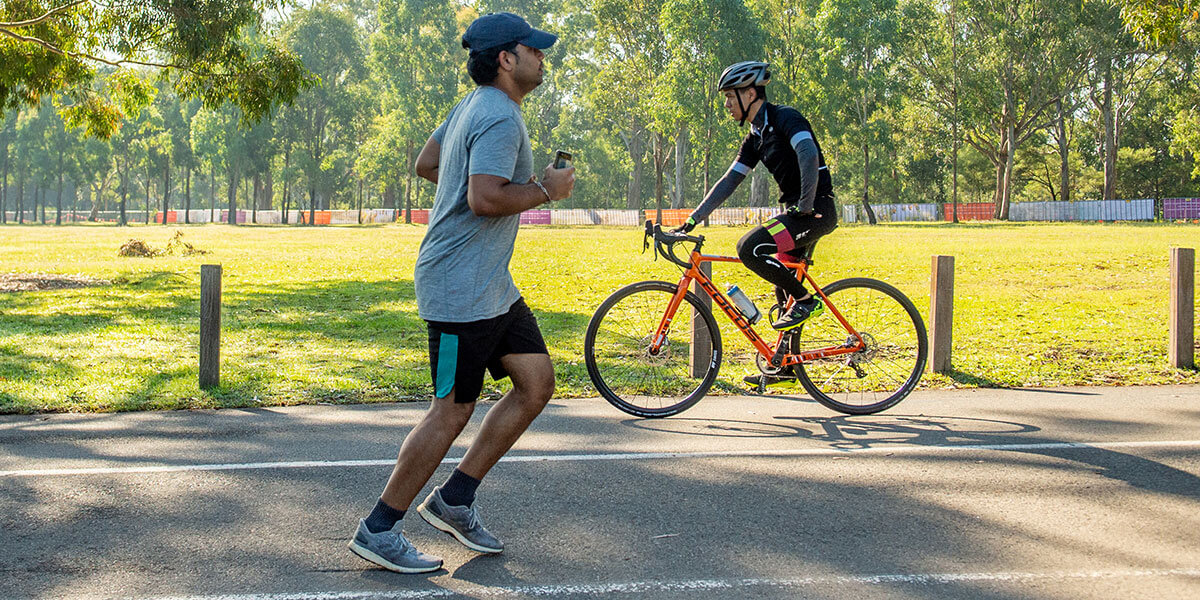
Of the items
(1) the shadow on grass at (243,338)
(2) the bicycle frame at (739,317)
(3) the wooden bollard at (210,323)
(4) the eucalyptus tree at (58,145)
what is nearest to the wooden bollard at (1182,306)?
(2) the bicycle frame at (739,317)

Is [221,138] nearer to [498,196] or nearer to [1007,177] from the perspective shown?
[1007,177]

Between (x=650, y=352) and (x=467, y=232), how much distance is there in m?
3.49

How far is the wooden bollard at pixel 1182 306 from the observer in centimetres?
870

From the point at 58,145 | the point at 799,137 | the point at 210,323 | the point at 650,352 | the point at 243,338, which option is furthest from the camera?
the point at 58,145

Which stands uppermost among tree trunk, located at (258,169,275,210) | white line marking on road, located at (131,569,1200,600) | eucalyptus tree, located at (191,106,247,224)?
eucalyptus tree, located at (191,106,247,224)

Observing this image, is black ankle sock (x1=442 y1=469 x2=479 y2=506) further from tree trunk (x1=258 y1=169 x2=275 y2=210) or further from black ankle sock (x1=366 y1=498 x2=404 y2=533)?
tree trunk (x1=258 y1=169 x2=275 y2=210)

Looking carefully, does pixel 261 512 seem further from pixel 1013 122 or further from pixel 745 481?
pixel 1013 122

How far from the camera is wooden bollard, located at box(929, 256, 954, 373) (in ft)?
27.8

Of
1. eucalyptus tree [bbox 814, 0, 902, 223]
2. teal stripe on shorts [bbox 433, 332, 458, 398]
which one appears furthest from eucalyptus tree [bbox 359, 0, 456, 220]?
teal stripe on shorts [bbox 433, 332, 458, 398]

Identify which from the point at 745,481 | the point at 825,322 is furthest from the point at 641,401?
the point at 745,481

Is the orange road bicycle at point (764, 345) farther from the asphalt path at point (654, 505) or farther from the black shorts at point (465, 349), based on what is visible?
the black shorts at point (465, 349)

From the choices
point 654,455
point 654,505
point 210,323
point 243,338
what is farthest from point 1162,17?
point 654,505

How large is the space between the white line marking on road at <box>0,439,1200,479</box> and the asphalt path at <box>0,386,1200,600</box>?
0.08 feet

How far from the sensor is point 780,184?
6883mm
